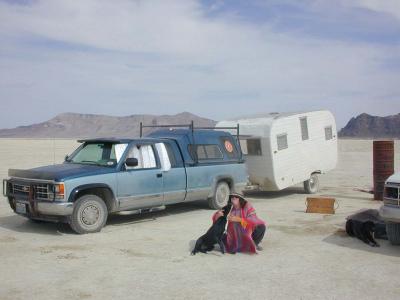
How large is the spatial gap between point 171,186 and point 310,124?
21.3ft

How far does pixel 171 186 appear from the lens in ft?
38.8

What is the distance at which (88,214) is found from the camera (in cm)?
1016

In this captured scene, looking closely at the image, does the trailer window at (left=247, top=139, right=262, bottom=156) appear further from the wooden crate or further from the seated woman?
the seated woman

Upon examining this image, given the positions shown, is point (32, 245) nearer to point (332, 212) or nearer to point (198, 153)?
point (198, 153)

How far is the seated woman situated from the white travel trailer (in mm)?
6673

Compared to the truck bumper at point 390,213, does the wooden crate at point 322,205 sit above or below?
below

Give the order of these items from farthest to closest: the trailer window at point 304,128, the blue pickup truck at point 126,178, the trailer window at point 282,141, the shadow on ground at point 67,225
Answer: the trailer window at point 304,128
the trailer window at point 282,141
the shadow on ground at point 67,225
the blue pickup truck at point 126,178

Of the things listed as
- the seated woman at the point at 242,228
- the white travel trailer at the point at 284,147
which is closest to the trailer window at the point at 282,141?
the white travel trailer at the point at 284,147

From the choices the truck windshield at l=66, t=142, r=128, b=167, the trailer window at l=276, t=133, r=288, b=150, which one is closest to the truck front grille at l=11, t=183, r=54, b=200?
the truck windshield at l=66, t=142, r=128, b=167

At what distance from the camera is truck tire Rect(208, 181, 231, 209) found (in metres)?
13.3

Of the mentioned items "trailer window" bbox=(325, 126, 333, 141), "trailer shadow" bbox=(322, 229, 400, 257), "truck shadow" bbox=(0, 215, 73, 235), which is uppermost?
"trailer window" bbox=(325, 126, 333, 141)

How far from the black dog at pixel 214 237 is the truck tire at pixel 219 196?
4.61m

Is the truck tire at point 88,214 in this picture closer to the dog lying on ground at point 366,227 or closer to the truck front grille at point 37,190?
the truck front grille at point 37,190

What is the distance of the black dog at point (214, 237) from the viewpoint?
8.52m
